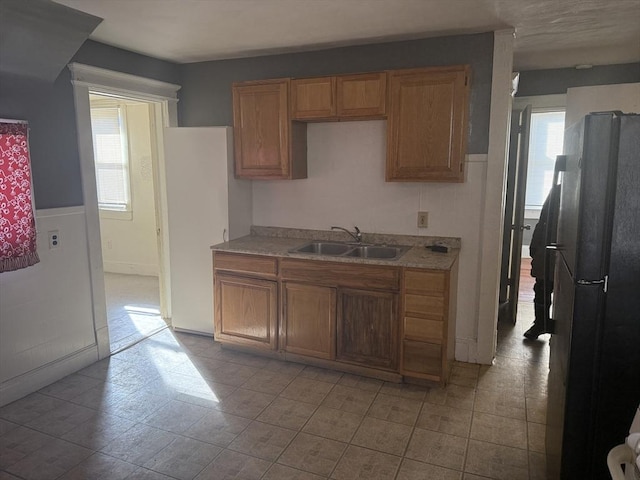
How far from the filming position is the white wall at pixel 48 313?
2898 mm

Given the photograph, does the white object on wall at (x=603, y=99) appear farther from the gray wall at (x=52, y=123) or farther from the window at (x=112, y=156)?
the window at (x=112, y=156)

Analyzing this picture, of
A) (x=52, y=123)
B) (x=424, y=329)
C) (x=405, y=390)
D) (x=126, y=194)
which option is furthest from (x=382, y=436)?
(x=126, y=194)

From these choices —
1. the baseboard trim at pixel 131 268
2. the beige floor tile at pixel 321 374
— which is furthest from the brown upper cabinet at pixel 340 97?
the baseboard trim at pixel 131 268

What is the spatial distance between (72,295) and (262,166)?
5.61 ft

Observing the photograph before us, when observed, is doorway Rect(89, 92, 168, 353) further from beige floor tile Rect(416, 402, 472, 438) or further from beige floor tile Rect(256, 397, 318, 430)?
beige floor tile Rect(416, 402, 472, 438)

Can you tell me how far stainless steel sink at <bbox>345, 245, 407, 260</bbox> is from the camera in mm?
3480

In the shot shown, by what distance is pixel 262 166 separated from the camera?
3666 mm

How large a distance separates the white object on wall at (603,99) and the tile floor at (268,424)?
2136 millimetres

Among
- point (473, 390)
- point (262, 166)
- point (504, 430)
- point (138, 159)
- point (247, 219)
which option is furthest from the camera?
point (138, 159)

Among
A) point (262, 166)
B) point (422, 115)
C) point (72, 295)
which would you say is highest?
point (422, 115)

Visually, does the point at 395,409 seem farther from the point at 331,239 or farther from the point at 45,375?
the point at 45,375

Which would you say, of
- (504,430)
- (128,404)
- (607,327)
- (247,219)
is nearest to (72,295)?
(128,404)

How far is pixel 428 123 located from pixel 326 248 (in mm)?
1295

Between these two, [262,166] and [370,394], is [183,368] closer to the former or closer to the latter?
[370,394]
